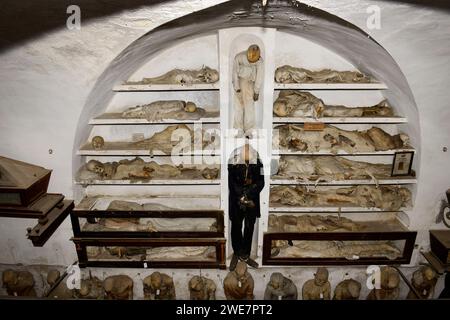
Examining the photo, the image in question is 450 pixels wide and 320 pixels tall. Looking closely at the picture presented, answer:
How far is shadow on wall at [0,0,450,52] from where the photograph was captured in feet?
8.82

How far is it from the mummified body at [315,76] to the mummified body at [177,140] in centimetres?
110

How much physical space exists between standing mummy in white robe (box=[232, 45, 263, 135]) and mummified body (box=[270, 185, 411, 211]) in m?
1.02

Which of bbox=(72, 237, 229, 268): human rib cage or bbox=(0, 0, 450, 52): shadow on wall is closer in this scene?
bbox=(0, 0, 450, 52): shadow on wall

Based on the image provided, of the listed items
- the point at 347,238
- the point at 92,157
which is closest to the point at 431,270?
the point at 347,238

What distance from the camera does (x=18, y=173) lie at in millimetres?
3387

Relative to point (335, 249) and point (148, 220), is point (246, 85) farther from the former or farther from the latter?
point (335, 249)

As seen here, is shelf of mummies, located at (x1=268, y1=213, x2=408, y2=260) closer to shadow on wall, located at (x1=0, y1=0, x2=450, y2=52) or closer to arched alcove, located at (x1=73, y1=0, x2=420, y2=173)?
arched alcove, located at (x1=73, y1=0, x2=420, y2=173)

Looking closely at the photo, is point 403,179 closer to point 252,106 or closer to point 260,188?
point 260,188

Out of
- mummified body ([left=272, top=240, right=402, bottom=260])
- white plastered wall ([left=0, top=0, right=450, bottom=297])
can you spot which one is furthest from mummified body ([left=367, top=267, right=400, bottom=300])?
white plastered wall ([left=0, top=0, right=450, bottom=297])

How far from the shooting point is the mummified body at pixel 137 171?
13.1 feet

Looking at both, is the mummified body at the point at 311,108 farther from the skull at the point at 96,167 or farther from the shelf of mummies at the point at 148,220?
the skull at the point at 96,167

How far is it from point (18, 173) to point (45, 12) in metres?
1.63

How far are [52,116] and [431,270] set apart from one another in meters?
4.81

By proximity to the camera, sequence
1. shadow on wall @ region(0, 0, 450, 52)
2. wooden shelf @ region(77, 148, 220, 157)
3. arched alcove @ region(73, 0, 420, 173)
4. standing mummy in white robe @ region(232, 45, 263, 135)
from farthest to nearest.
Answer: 1. wooden shelf @ region(77, 148, 220, 157)
2. standing mummy in white robe @ region(232, 45, 263, 135)
3. arched alcove @ region(73, 0, 420, 173)
4. shadow on wall @ region(0, 0, 450, 52)
